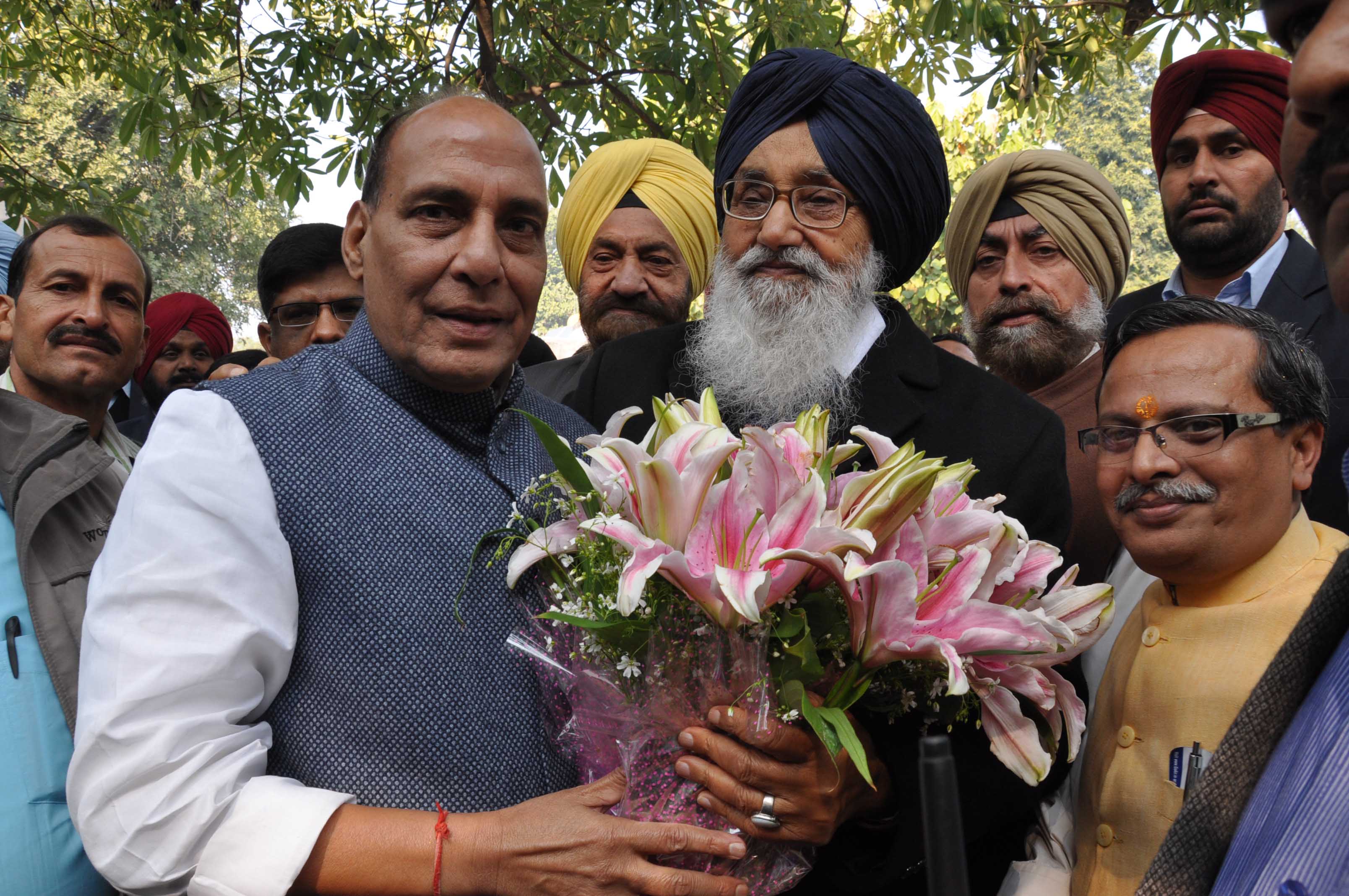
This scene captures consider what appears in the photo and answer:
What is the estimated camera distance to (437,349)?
2176mm

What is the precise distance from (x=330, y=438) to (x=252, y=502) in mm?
228

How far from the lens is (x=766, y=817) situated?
5.90 feet

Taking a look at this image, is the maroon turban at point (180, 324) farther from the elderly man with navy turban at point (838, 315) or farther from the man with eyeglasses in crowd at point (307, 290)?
the elderly man with navy turban at point (838, 315)

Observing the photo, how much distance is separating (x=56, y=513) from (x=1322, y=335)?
373 cm

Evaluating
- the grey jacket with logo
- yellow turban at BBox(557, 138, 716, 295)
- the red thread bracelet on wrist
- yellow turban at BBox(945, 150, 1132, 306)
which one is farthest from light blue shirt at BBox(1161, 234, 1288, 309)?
the grey jacket with logo

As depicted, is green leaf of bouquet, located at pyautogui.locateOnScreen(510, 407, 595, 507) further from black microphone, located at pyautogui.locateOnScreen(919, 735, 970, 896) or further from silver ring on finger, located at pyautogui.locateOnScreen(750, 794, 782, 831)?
black microphone, located at pyautogui.locateOnScreen(919, 735, 970, 896)

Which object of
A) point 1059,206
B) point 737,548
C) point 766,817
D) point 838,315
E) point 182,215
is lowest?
point 766,817

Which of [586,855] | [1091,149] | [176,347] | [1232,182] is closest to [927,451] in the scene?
[586,855]

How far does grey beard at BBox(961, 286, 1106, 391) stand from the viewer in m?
4.22

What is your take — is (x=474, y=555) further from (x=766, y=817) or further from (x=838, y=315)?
(x=838, y=315)

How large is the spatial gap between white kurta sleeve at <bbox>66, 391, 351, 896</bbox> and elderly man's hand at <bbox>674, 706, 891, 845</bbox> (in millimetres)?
597

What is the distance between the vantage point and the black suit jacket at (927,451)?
2.03 meters

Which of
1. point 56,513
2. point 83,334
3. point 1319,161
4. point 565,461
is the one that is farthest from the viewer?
point 83,334

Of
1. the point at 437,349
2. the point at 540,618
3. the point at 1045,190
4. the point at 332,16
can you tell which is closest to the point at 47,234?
the point at 437,349
